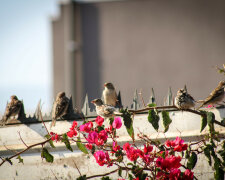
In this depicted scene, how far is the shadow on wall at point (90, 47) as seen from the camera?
2355 centimetres

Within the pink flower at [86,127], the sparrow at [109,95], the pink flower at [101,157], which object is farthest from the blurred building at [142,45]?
the pink flower at [101,157]

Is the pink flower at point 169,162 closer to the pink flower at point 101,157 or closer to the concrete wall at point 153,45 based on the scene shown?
the pink flower at point 101,157

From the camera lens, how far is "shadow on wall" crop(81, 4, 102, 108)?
23547 millimetres

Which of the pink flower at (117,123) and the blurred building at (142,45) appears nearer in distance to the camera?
the pink flower at (117,123)

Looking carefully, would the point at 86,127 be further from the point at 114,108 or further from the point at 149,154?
the point at 114,108

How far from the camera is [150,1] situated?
2284 cm

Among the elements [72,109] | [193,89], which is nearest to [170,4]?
[193,89]

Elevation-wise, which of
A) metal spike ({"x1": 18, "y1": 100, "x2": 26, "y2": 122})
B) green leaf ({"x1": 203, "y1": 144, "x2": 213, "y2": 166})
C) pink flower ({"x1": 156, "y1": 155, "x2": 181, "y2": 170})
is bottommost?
pink flower ({"x1": 156, "y1": 155, "x2": 181, "y2": 170})

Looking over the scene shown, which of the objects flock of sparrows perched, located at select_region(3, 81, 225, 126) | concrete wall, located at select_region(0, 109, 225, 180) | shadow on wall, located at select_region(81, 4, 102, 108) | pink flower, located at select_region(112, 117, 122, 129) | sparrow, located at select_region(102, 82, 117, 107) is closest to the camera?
pink flower, located at select_region(112, 117, 122, 129)

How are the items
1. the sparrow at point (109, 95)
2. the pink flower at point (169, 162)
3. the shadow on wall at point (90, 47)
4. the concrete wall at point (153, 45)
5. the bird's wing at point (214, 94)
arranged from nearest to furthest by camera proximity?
1. the pink flower at point (169, 162)
2. the bird's wing at point (214, 94)
3. the sparrow at point (109, 95)
4. the concrete wall at point (153, 45)
5. the shadow on wall at point (90, 47)

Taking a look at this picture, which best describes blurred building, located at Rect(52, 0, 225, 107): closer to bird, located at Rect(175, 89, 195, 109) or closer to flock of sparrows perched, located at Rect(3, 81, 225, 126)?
flock of sparrows perched, located at Rect(3, 81, 225, 126)

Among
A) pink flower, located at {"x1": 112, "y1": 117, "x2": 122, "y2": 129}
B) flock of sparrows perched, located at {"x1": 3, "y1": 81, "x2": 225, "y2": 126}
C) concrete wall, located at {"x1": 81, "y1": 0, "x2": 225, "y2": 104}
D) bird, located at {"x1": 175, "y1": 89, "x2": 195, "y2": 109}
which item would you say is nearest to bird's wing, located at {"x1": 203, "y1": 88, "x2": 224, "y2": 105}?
flock of sparrows perched, located at {"x1": 3, "y1": 81, "x2": 225, "y2": 126}

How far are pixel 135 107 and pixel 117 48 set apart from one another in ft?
62.5

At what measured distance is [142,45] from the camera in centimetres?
2239
